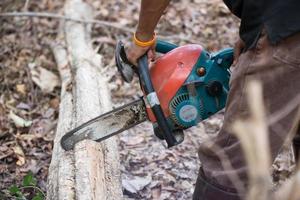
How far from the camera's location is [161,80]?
2.77 metres

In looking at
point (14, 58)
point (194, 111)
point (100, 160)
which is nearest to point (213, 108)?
point (194, 111)

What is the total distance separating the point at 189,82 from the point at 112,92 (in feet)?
6.10

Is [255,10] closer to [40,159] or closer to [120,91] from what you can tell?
[40,159]

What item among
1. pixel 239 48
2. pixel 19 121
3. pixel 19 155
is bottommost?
pixel 19 121

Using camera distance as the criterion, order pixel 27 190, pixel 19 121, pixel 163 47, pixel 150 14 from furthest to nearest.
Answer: pixel 19 121 → pixel 27 190 → pixel 163 47 → pixel 150 14

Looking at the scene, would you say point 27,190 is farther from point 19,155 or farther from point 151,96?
point 151,96

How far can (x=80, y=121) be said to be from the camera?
3422 millimetres

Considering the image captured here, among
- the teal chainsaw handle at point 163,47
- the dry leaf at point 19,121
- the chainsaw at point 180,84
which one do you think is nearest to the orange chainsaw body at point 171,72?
the chainsaw at point 180,84

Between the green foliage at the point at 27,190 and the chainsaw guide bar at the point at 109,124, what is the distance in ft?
0.97

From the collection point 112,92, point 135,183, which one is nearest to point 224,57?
point 135,183

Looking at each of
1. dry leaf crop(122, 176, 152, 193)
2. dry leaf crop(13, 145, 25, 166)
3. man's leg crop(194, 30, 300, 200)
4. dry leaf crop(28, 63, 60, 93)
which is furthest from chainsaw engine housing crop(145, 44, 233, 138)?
dry leaf crop(28, 63, 60, 93)

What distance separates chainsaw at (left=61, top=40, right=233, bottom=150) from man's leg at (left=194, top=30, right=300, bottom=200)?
38cm

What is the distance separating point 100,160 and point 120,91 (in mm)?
1572

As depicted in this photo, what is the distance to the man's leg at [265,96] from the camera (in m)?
2.16
